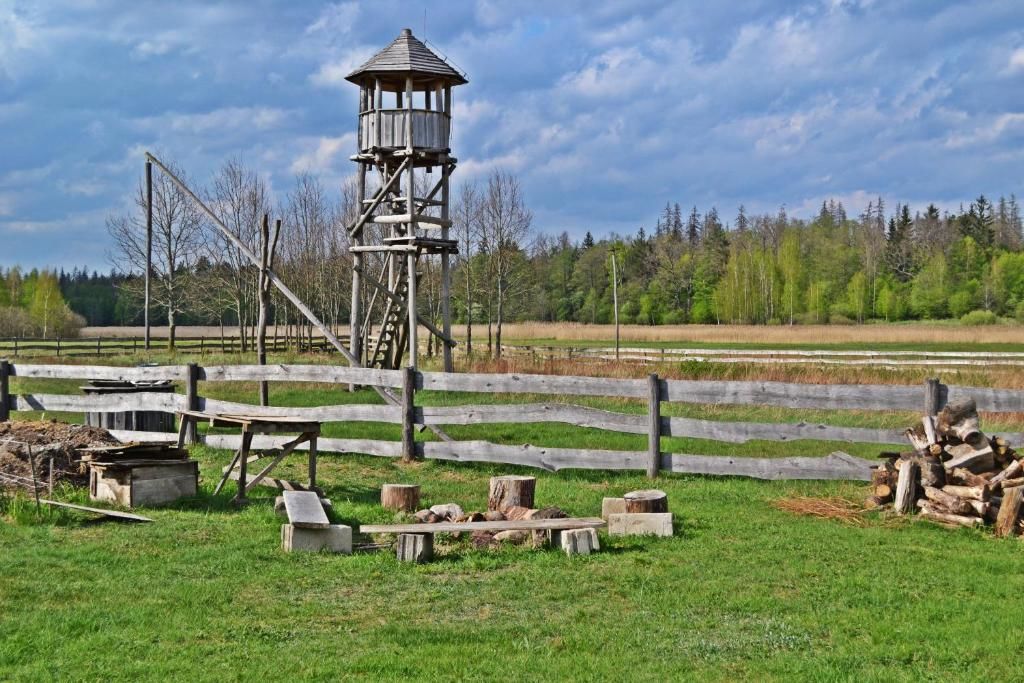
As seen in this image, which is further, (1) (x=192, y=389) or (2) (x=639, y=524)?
(1) (x=192, y=389)

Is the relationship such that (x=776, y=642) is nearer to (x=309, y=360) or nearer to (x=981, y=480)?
(x=981, y=480)

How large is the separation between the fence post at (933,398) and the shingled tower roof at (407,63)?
46.0ft

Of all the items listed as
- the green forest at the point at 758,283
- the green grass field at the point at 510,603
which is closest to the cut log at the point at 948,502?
the green grass field at the point at 510,603

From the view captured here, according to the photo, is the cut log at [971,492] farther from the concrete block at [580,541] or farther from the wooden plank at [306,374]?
the wooden plank at [306,374]

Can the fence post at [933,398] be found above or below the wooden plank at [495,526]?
above

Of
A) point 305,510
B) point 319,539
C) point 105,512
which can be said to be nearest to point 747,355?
point 305,510

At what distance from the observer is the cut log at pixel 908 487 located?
10.2m

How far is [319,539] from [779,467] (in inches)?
225

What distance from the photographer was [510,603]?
289 inches

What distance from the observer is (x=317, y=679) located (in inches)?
229

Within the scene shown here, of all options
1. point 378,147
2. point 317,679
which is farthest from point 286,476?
point 378,147

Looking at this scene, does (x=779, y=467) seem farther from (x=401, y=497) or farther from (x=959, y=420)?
(x=401, y=497)

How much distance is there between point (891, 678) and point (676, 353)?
33915mm

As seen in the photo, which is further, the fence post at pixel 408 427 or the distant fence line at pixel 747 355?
the distant fence line at pixel 747 355
